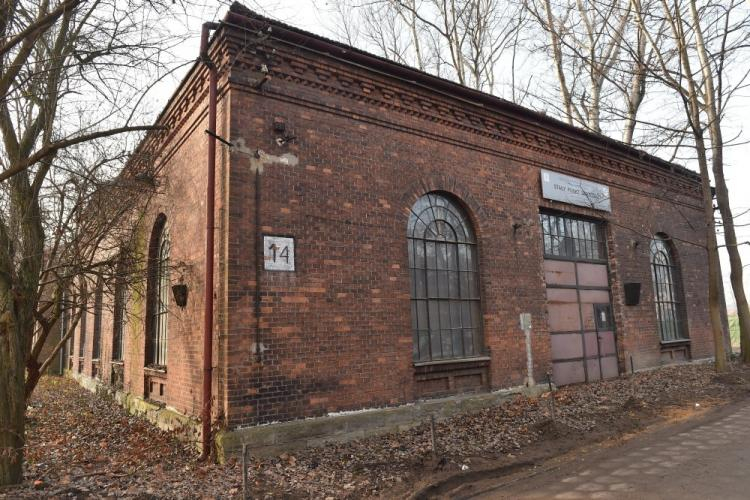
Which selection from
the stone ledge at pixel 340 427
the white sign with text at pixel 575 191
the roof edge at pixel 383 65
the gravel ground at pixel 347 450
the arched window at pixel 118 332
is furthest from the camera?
the arched window at pixel 118 332

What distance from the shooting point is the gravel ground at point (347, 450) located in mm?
5438

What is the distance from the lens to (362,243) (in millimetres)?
7867

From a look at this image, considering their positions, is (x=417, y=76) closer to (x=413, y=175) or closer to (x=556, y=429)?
(x=413, y=175)

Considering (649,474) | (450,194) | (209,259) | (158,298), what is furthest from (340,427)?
(158,298)

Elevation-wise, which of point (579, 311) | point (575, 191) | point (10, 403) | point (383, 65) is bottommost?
point (10, 403)

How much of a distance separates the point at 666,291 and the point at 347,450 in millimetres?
11913

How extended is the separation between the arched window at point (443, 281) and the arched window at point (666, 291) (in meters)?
7.32

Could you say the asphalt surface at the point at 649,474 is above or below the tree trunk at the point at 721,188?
below

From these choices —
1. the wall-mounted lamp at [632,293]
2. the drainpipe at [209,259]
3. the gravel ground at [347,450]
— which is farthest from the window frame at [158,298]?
the wall-mounted lamp at [632,293]

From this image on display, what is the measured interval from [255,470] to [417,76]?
6.81 m

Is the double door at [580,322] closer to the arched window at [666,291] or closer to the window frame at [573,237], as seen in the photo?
the window frame at [573,237]

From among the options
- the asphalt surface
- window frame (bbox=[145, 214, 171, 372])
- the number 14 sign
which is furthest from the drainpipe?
the asphalt surface

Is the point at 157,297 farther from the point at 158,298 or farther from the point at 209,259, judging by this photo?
the point at 209,259

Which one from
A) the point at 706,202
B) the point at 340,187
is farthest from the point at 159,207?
the point at 706,202
